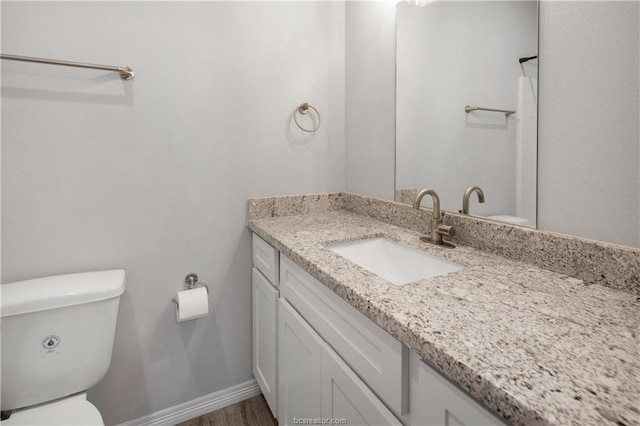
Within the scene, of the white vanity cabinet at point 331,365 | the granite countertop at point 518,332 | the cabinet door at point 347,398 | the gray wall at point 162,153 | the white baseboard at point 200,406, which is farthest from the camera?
the white baseboard at point 200,406

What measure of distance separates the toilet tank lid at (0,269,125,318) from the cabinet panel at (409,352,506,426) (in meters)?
1.03

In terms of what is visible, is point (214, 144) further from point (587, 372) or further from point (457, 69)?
point (587, 372)

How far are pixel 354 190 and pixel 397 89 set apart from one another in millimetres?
549

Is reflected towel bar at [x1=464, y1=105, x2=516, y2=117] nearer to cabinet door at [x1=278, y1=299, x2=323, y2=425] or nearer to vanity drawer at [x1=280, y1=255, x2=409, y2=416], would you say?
vanity drawer at [x1=280, y1=255, x2=409, y2=416]

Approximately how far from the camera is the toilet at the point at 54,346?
3.30 feet

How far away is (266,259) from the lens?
1.37 metres

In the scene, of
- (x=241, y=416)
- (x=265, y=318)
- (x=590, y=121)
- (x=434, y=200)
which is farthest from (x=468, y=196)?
(x=241, y=416)

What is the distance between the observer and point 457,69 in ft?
3.85

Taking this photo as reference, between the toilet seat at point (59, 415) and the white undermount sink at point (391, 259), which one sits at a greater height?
the white undermount sink at point (391, 259)

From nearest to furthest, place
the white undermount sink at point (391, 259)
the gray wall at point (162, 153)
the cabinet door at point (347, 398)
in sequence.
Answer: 1. the cabinet door at point (347, 398)
2. the white undermount sink at point (391, 259)
3. the gray wall at point (162, 153)

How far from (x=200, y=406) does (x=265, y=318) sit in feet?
1.86

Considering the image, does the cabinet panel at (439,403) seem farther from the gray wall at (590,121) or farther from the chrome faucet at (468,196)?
the chrome faucet at (468,196)

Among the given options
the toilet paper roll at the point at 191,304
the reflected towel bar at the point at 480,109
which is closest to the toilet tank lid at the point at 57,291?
the toilet paper roll at the point at 191,304

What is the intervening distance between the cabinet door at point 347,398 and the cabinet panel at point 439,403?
9 cm
